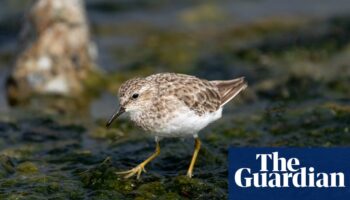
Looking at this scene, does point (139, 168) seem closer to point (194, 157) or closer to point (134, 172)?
point (134, 172)

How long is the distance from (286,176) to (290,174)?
0.21 ft

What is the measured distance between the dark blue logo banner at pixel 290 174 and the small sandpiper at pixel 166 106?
1.86 feet

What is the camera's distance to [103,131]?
34.7ft

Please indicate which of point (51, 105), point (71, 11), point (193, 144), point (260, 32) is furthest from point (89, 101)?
point (260, 32)

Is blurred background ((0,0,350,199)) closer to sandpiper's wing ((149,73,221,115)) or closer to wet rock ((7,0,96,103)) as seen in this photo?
wet rock ((7,0,96,103))

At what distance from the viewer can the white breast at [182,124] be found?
8.09 metres

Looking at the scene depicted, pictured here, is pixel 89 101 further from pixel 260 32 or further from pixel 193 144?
pixel 260 32

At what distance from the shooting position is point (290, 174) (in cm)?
821

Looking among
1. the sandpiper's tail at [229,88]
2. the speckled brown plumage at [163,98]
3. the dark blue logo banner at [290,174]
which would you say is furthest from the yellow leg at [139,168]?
the sandpiper's tail at [229,88]

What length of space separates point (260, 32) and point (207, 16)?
1.68 m

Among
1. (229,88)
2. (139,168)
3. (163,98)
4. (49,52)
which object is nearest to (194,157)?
(139,168)

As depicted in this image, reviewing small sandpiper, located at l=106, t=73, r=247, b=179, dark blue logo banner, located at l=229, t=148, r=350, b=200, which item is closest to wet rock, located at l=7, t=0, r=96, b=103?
small sandpiper, located at l=106, t=73, r=247, b=179

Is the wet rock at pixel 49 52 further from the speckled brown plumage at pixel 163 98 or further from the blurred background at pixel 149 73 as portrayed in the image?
the speckled brown plumage at pixel 163 98

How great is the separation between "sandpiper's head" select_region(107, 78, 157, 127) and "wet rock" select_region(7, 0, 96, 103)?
14.8ft
